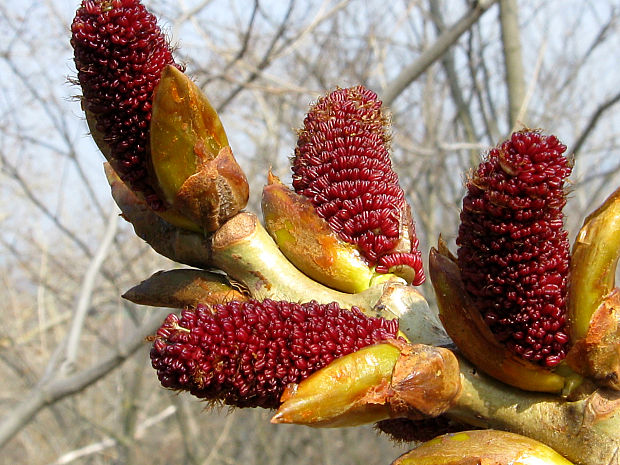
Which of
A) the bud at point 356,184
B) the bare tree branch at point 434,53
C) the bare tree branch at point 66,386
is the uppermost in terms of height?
the bare tree branch at point 434,53

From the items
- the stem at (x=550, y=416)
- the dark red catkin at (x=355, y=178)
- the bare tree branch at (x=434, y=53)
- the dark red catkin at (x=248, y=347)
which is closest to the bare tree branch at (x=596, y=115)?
the bare tree branch at (x=434, y=53)

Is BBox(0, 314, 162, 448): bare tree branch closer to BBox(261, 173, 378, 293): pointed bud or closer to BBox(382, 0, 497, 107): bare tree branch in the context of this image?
BBox(382, 0, 497, 107): bare tree branch

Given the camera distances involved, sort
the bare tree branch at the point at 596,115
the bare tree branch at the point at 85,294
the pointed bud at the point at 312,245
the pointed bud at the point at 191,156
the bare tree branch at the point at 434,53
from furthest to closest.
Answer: the bare tree branch at the point at 85,294 < the bare tree branch at the point at 596,115 < the bare tree branch at the point at 434,53 < the pointed bud at the point at 312,245 < the pointed bud at the point at 191,156

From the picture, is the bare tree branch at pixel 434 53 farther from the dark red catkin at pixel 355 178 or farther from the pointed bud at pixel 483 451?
the pointed bud at pixel 483 451

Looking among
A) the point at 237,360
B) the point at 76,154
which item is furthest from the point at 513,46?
the point at 237,360

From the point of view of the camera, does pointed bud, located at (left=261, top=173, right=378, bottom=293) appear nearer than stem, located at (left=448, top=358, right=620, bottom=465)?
No

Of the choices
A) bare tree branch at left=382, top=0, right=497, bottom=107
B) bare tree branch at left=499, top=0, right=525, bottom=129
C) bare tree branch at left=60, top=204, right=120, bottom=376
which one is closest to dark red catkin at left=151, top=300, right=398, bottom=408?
bare tree branch at left=382, top=0, right=497, bottom=107

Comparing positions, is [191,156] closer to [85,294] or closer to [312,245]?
[312,245]
